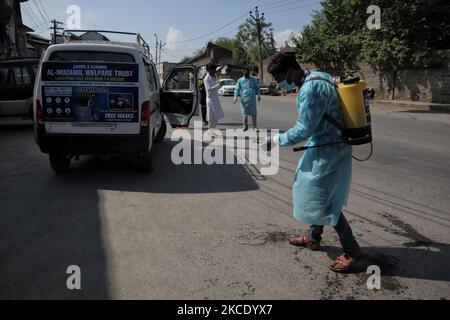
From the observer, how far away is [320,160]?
3.30m

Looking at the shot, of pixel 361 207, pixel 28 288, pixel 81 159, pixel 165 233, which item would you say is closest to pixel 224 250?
pixel 165 233

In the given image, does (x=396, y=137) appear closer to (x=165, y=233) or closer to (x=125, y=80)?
(x=125, y=80)

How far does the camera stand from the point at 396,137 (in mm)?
10516

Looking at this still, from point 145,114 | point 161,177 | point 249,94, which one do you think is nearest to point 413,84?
point 249,94

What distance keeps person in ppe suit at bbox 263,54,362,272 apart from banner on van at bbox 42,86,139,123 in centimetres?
299

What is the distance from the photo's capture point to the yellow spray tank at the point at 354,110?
321 cm

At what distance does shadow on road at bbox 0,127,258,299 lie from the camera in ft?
10.4

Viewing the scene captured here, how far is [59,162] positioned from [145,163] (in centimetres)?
131

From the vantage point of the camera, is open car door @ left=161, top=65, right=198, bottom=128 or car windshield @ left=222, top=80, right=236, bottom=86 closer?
open car door @ left=161, top=65, right=198, bottom=128

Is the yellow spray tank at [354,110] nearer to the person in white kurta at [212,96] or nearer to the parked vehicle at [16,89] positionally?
the person in white kurta at [212,96]

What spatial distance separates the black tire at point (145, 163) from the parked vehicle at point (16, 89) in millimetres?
6179

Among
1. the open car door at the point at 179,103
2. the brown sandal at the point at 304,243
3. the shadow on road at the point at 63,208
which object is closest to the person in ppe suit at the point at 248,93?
the open car door at the point at 179,103

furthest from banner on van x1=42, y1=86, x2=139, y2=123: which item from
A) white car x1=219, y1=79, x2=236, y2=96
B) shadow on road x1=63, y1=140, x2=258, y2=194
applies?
white car x1=219, y1=79, x2=236, y2=96

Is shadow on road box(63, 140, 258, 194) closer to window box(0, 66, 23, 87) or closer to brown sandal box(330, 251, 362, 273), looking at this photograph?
brown sandal box(330, 251, 362, 273)
